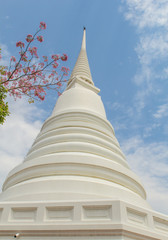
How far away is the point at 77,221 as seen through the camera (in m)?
3.49

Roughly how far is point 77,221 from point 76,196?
0.79 metres

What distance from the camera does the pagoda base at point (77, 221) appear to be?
336cm

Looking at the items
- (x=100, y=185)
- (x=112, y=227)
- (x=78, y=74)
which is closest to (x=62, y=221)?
(x=112, y=227)

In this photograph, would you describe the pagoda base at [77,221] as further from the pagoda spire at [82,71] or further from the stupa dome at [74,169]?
the pagoda spire at [82,71]

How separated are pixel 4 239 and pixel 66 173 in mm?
1995

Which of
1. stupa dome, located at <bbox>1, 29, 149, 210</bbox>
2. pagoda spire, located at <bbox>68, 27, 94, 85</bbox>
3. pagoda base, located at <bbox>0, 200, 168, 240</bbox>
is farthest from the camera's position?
pagoda spire, located at <bbox>68, 27, 94, 85</bbox>

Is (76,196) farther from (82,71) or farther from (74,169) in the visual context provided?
(82,71)

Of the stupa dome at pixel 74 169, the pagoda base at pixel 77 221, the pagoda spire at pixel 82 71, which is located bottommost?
the pagoda base at pixel 77 221

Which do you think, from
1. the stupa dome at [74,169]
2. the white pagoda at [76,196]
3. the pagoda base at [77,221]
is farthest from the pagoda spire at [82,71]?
the pagoda base at [77,221]

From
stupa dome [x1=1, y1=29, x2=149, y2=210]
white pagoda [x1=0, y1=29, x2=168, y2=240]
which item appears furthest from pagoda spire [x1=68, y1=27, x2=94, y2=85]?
white pagoda [x1=0, y1=29, x2=168, y2=240]

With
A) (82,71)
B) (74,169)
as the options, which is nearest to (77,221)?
(74,169)

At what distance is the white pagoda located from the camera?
3428 mm

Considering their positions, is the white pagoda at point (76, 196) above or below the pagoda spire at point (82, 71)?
below

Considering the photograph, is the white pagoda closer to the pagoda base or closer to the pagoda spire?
the pagoda base
